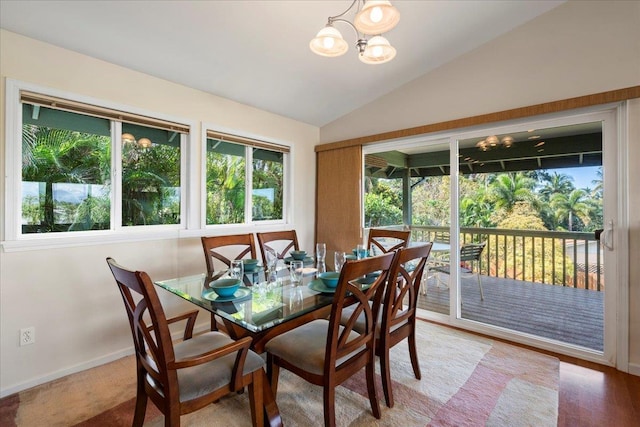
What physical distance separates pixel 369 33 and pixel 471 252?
243 centimetres

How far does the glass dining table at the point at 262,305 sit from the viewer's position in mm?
1443

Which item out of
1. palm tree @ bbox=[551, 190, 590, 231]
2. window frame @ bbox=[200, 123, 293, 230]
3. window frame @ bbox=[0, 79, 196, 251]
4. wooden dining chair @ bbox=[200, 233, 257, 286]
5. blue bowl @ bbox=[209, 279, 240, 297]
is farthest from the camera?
window frame @ bbox=[200, 123, 293, 230]

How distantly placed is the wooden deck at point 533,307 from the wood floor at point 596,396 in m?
0.30

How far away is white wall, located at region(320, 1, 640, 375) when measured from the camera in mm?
2213

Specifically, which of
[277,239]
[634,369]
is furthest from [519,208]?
[277,239]

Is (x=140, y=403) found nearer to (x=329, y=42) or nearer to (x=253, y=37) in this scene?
(x=329, y=42)

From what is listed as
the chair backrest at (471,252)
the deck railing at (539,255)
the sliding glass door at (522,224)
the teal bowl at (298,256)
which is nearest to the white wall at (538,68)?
the sliding glass door at (522,224)

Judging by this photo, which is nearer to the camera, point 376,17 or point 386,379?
point 376,17

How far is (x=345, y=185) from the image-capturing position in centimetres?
A: 387

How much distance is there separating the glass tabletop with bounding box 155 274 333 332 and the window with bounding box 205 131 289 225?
1.33 meters

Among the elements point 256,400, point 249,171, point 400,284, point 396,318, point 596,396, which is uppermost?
point 249,171

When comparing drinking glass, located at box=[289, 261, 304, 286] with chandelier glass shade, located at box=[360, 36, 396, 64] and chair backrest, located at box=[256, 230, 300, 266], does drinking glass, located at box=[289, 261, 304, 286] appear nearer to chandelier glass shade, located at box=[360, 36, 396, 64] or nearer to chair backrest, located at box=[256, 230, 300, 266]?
chair backrest, located at box=[256, 230, 300, 266]

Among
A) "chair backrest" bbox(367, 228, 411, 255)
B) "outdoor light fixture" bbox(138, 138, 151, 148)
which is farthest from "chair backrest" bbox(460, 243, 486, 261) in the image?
"outdoor light fixture" bbox(138, 138, 151, 148)

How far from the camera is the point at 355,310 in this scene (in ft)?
5.08
